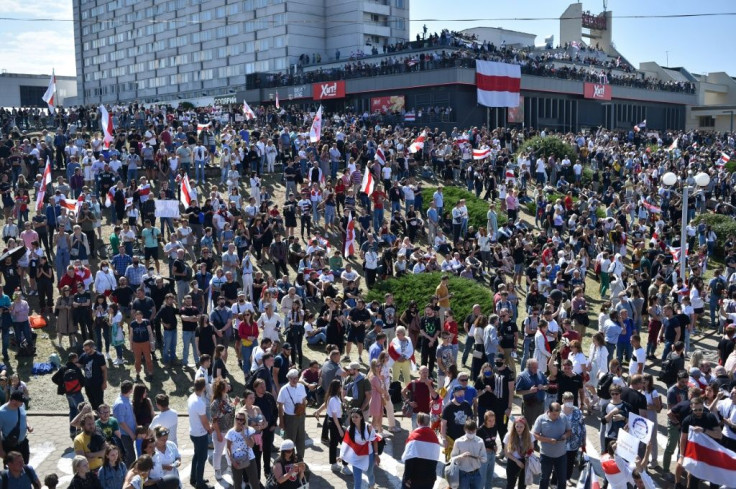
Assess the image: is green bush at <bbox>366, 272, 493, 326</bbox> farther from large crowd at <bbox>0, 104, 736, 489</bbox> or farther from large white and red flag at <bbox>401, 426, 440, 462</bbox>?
large white and red flag at <bbox>401, 426, 440, 462</bbox>

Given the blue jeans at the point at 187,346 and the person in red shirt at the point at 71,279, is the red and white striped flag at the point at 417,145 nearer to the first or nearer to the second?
the person in red shirt at the point at 71,279

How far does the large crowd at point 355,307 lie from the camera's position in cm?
1009

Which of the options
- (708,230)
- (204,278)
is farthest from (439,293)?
(708,230)

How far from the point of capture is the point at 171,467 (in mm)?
8906

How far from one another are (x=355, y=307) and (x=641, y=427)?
736cm

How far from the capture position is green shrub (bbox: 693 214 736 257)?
90.6 ft

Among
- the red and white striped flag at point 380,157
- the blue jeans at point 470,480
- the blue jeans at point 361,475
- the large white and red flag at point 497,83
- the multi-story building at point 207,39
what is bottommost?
the blue jeans at point 361,475

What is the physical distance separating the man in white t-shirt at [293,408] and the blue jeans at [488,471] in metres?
2.73

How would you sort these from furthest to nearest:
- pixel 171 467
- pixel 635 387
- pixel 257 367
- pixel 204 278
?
pixel 204 278
pixel 257 367
pixel 635 387
pixel 171 467

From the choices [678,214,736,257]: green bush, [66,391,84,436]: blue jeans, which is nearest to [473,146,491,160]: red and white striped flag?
[678,214,736,257]: green bush

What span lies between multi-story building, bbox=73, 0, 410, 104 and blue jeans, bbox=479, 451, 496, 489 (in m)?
55.7

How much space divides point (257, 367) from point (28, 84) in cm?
8896

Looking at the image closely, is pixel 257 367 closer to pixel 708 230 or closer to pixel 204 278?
pixel 204 278

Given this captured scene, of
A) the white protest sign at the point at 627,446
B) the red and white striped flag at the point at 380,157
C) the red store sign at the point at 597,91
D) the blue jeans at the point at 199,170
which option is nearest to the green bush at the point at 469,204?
the red and white striped flag at the point at 380,157
